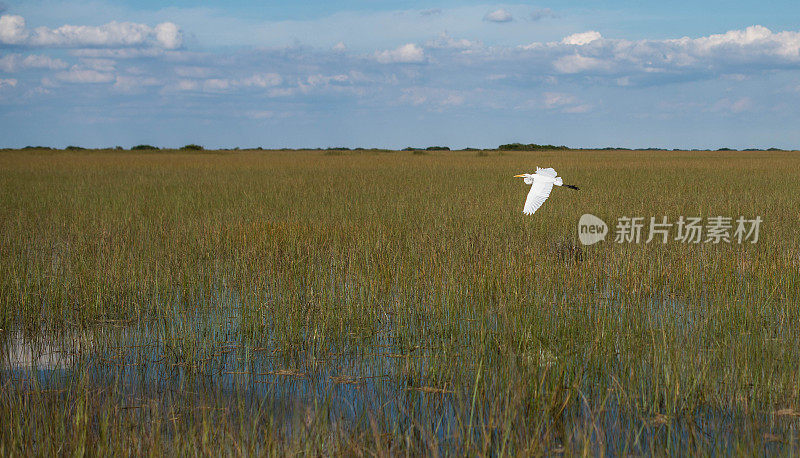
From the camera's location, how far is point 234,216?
9094 millimetres

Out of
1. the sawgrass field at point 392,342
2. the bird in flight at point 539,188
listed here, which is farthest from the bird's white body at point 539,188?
the sawgrass field at point 392,342

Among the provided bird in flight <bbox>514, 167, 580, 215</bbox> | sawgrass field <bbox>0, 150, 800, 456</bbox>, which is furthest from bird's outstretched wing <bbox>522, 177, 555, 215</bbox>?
sawgrass field <bbox>0, 150, 800, 456</bbox>

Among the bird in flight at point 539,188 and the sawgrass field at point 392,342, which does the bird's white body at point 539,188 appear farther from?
the sawgrass field at point 392,342

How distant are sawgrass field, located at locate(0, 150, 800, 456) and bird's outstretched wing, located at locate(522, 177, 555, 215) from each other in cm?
50

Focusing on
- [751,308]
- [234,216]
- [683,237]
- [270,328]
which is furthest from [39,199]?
[751,308]

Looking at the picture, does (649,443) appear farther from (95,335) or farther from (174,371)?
(95,335)

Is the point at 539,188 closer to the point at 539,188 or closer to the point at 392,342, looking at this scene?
the point at 539,188

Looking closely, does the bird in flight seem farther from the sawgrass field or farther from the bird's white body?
the sawgrass field

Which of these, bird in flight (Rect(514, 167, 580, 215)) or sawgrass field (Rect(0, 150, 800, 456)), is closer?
sawgrass field (Rect(0, 150, 800, 456))

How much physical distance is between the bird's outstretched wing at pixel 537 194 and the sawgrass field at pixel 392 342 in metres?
0.50

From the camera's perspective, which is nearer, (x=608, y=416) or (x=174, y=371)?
(x=608, y=416)

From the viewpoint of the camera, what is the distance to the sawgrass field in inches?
102

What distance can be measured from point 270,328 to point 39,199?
31.0 ft

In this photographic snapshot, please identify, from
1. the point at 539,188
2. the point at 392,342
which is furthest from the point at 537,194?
the point at 392,342
